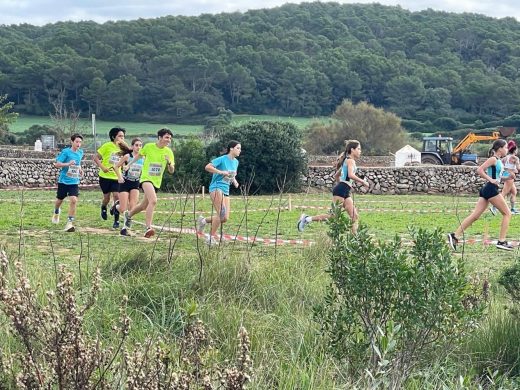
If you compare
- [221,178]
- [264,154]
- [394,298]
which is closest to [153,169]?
[221,178]

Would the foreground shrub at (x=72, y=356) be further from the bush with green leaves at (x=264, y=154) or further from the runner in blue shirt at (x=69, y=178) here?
the bush with green leaves at (x=264, y=154)

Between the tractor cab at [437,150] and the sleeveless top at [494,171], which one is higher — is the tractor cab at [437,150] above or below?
below

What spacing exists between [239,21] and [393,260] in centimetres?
9970

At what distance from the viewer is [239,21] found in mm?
102125

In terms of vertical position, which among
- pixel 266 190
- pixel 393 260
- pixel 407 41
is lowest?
pixel 266 190

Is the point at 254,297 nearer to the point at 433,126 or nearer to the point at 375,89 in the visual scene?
the point at 433,126

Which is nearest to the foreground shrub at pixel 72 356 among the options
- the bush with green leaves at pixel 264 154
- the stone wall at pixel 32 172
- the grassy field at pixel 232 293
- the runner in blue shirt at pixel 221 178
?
the grassy field at pixel 232 293

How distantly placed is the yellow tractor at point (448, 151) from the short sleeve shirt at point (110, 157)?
28.9 metres

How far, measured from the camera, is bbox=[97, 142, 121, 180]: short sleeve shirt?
13039mm

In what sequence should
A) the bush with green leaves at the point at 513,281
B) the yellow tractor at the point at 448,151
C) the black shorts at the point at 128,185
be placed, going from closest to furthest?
the bush with green leaves at the point at 513,281, the black shorts at the point at 128,185, the yellow tractor at the point at 448,151

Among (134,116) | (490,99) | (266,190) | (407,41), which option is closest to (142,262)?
(266,190)

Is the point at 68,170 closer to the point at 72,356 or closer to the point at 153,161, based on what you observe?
the point at 153,161

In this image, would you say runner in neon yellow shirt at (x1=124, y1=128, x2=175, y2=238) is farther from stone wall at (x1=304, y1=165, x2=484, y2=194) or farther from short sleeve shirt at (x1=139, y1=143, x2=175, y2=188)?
stone wall at (x1=304, y1=165, x2=484, y2=194)

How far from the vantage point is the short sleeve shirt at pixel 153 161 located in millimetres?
11977
